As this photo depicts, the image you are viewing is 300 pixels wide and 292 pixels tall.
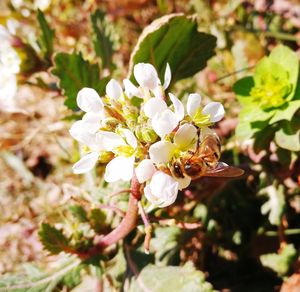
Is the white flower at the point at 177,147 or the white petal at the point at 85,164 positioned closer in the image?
the white flower at the point at 177,147

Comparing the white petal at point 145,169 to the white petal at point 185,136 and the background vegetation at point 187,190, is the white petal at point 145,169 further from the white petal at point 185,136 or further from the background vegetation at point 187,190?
the background vegetation at point 187,190

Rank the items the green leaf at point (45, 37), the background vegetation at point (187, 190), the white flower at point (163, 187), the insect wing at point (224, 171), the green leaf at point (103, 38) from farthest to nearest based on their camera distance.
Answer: the green leaf at point (103, 38) → the green leaf at point (45, 37) → the background vegetation at point (187, 190) → the insect wing at point (224, 171) → the white flower at point (163, 187)

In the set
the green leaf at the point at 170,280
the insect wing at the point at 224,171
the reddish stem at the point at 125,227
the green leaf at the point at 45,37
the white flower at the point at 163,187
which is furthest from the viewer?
the green leaf at the point at 45,37

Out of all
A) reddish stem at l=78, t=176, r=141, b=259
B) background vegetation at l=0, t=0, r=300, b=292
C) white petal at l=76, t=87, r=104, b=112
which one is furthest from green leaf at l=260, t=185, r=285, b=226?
white petal at l=76, t=87, r=104, b=112

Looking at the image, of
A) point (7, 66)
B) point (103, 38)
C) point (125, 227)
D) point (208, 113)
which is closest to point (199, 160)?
point (208, 113)

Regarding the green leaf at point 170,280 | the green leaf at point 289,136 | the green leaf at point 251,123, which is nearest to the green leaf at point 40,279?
the green leaf at point 170,280

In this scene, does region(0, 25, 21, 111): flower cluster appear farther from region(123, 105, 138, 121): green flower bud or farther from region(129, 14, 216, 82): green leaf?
region(123, 105, 138, 121): green flower bud
